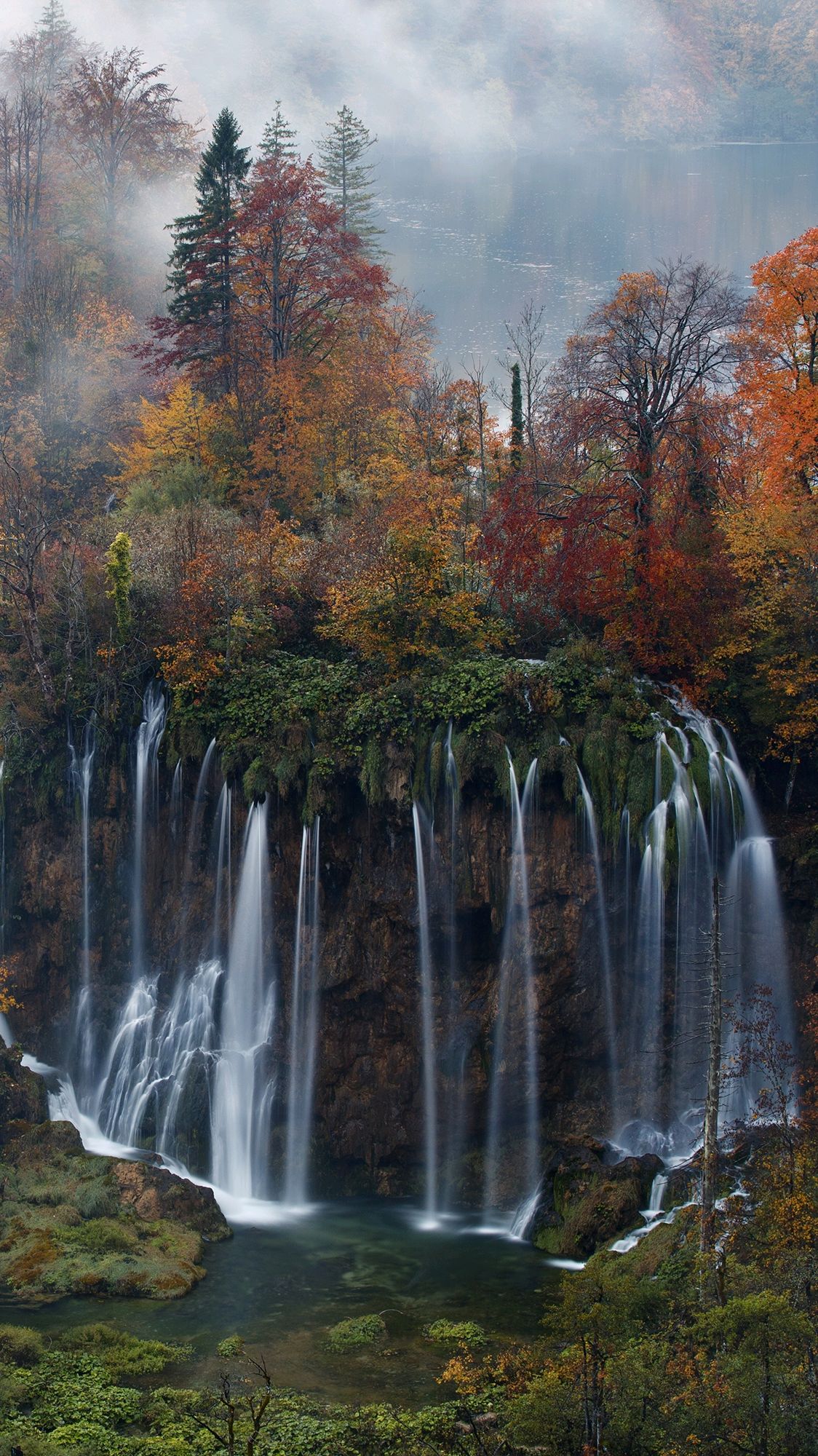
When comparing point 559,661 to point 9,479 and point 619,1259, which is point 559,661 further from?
point 9,479

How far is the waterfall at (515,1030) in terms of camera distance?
999 inches

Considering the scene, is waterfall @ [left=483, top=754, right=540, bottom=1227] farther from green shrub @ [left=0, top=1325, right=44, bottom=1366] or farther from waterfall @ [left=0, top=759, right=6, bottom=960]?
waterfall @ [left=0, top=759, right=6, bottom=960]

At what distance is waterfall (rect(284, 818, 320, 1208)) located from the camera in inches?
1033

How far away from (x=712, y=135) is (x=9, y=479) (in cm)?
11617

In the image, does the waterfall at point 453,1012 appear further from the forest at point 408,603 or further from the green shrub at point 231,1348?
the green shrub at point 231,1348

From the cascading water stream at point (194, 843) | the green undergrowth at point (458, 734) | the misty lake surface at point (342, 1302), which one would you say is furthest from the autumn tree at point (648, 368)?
the misty lake surface at point (342, 1302)

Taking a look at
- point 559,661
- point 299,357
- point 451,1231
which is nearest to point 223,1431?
point 451,1231

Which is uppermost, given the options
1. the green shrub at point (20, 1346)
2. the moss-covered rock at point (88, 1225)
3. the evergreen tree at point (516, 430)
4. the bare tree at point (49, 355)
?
the bare tree at point (49, 355)

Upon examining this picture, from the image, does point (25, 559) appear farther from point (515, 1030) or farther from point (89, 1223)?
point (515, 1030)

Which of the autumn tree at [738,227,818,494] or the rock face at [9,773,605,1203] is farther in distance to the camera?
the autumn tree at [738,227,818,494]

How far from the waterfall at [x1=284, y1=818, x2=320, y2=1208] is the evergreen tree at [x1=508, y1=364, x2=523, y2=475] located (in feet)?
46.6

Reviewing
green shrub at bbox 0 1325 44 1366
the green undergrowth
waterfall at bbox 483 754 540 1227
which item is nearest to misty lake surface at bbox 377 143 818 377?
the green undergrowth

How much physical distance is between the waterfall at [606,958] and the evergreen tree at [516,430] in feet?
43.9

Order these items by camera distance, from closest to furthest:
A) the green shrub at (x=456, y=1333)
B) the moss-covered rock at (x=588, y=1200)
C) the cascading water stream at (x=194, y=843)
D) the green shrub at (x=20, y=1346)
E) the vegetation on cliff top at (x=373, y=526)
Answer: the green shrub at (x=20, y=1346) < the green shrub at (x=456, y=1333) < the moss-covered rock at (x=588, y=1200) < the vegetation on cliff top at (x=373, y=526) < the cascading water stream at (x=194, y=843)
